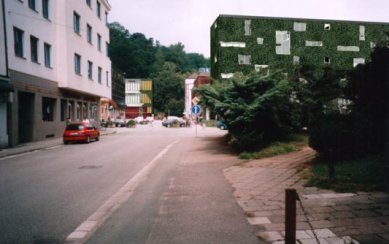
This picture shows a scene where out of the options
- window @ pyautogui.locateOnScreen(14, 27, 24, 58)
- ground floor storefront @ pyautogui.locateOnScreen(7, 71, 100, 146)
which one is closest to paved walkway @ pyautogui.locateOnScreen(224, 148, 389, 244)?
ground floor storefront @ pyautogui.locateOnScreen(7, 71, 100, 146)

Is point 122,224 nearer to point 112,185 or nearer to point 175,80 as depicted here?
point 112,185

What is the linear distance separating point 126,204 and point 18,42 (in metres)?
18.0

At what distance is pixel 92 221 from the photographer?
5.67 metres

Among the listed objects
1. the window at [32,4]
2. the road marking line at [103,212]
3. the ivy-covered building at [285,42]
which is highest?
the ivy-covered building at [285,42]

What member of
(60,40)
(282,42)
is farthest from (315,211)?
(282,42)

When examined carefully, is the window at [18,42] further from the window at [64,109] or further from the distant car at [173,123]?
the distant car at [173,123]

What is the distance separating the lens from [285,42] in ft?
169

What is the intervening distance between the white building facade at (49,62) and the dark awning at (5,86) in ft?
4.32

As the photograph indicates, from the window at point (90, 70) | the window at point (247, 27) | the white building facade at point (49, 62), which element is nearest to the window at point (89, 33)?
the white building facade at point (49, 62)

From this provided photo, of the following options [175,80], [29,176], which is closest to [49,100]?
[29,176]

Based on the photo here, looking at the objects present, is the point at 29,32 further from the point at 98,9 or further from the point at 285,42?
the point at 285,42

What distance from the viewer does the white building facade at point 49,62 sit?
20192 mm

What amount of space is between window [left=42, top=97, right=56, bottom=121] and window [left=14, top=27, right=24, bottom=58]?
4.69 m

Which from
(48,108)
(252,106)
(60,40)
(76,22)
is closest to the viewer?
(252,106)
